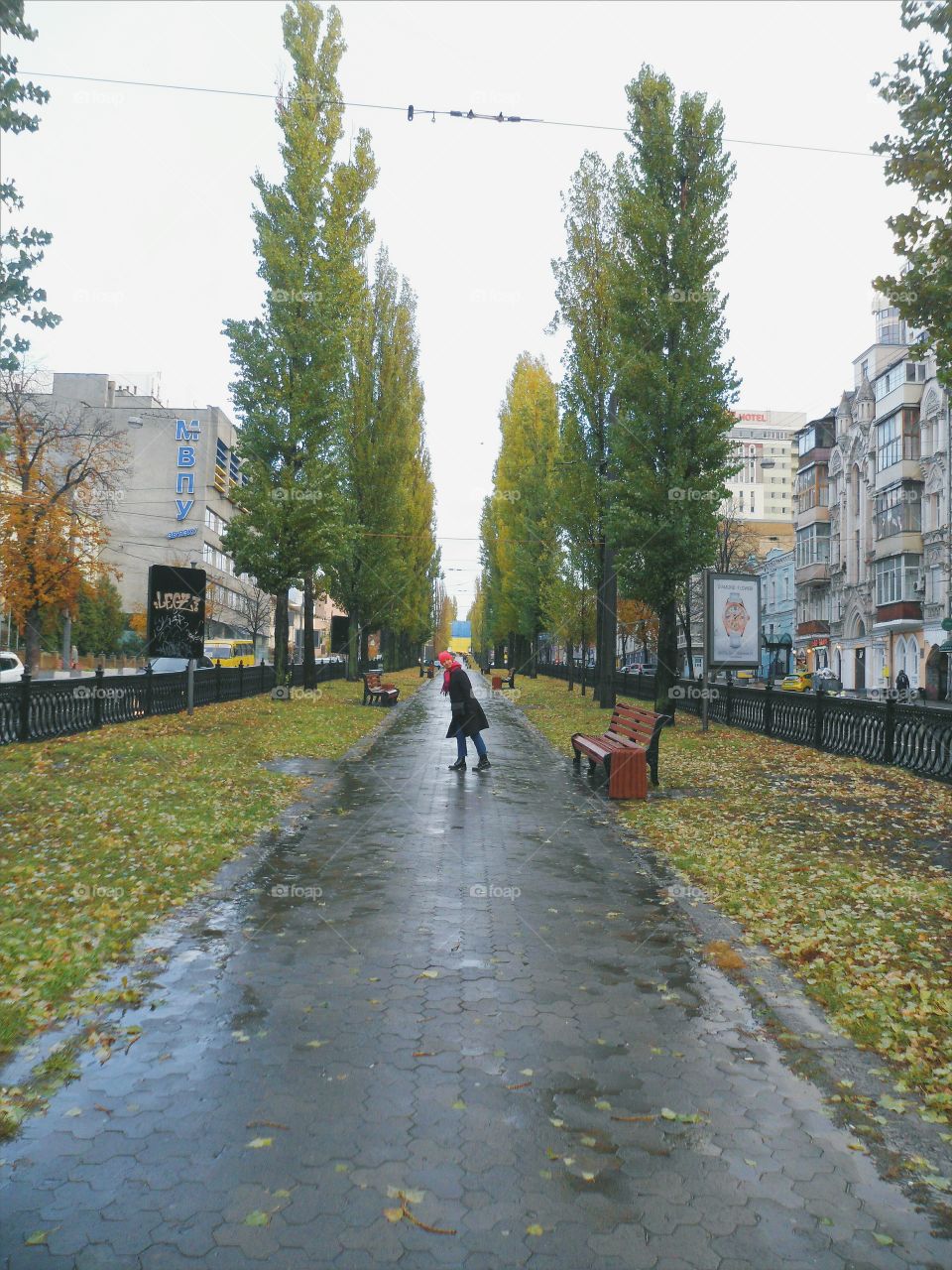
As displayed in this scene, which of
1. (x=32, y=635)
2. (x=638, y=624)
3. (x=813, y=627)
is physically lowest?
(x=32, y=635)

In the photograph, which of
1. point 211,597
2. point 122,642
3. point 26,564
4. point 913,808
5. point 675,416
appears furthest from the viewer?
point 211,597

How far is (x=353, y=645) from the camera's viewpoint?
37.9 metres

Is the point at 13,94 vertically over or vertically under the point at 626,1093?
over

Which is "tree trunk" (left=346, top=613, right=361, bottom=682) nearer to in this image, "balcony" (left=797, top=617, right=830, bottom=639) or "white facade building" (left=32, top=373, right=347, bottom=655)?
"balcony" (left=797, top=617, right=830, bottom=639)

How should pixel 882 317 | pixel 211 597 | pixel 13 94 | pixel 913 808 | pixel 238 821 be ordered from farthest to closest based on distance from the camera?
pixel 882 317 < pixel 211 597 < pixel 913 808 < pixel 238 821 < pixel 13 94

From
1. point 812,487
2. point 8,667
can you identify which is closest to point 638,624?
point 812,487

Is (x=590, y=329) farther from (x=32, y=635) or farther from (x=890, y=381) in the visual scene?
(x=890, y=381)

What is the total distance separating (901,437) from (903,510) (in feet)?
13.0

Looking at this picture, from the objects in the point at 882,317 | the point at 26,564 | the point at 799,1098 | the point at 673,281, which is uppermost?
the point at 882,317

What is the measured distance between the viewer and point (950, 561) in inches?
1715

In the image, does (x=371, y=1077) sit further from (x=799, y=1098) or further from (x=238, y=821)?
(x=238, y=821)

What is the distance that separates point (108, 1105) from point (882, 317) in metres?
100

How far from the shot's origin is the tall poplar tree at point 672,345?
20.8 metres

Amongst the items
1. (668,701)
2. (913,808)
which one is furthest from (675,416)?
(913,808)
